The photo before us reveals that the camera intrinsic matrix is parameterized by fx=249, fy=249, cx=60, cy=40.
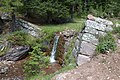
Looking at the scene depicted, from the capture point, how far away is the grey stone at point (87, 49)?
11.7 m

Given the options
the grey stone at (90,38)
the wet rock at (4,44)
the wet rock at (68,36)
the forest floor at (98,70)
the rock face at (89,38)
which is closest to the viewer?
the forest floor at (98,70)

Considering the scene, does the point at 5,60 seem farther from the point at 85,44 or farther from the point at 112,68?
the point at 112,68

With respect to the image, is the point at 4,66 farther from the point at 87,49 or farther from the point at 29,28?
the point at 87,49

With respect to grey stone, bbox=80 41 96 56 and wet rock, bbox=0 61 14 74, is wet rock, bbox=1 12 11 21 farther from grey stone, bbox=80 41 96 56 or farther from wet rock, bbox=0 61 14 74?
grey stone, bbox=80 41 96 56

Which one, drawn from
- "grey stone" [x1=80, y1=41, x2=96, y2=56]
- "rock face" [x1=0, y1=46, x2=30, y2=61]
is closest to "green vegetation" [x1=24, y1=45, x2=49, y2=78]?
"grey stone" [x1=80, y1=41, x2=96, y2=56]

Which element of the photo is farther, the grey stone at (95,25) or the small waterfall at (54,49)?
the small waterfall at (54,49)

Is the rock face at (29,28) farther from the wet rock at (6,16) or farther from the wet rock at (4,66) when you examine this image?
the wet rock at (4,66)

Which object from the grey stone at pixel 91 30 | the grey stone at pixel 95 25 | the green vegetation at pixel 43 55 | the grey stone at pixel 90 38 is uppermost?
the grey stone at pixel 95 25

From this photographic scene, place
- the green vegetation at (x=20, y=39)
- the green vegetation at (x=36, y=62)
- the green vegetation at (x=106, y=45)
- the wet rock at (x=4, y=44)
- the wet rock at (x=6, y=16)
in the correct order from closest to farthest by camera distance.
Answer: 1. the green vegetation at (x=106, y=45)
2. the green vegetation at (x=36, y=62)
3. the wet rock at (x=4, y=44)
4. the green vegetation at (x=20, y=39)
5. the wet rock at (x=6, y=16)

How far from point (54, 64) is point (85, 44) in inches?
176

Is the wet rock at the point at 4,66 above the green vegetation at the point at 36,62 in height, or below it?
below

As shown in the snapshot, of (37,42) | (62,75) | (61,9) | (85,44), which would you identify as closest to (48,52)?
(37,42)

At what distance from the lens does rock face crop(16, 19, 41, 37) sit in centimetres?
1844

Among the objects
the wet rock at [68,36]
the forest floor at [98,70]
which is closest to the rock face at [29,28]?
the wet rock at [68,36]
